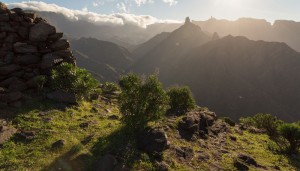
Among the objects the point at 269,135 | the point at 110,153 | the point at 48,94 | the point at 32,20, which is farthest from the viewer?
the point at 269,135

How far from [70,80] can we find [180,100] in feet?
42.9

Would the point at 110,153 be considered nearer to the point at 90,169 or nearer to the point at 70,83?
the point at 90,169

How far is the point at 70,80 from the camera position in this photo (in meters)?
30.3

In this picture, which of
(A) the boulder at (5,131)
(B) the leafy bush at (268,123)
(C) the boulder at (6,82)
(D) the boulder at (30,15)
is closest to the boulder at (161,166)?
(A) the boulder at (5,131)

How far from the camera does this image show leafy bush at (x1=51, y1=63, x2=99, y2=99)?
30203mm

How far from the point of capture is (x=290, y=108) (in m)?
188

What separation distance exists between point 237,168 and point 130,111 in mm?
9597

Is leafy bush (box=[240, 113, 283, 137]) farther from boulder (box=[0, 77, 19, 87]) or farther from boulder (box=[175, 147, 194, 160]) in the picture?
boulder (box=[0, 77, 19, 87])

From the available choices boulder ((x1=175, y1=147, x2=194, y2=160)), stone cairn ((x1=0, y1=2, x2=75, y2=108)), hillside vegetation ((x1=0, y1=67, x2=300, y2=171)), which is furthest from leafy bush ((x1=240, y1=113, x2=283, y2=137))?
stone cairn ((x1=0, y1=2, x2=75, y2=108))

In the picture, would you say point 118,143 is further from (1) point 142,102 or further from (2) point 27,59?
(2) point 27,59

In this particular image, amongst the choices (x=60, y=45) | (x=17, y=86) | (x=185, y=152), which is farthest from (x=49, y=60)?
(x=185, y=152)

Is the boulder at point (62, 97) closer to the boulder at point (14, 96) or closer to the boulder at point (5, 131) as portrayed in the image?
the boulder at point (14, 96)

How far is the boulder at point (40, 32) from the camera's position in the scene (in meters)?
32.5

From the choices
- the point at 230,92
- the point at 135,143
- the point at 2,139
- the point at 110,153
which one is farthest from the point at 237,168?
the point at 230,92
